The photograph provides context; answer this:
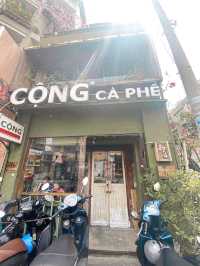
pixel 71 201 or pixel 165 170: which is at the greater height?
pixel 165 170

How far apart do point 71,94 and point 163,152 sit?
2706 millimetres

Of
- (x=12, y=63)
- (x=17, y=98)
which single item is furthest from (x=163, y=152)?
(x=12, y=63)

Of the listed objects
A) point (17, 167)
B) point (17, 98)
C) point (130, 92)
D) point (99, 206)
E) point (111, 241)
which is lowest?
point (111, 241)

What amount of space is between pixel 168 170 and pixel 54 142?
312 cm

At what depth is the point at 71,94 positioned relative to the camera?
3.95 m

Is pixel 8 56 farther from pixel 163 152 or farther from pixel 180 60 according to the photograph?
pixel 163 152

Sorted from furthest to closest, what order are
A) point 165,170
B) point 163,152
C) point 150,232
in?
point 163,152 < point 165,170 < point 150,232

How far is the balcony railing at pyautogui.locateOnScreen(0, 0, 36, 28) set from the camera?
508 cm

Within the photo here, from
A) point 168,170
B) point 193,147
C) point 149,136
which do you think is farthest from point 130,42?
point 168,170

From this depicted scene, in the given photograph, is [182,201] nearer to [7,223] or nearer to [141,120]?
[141,120]

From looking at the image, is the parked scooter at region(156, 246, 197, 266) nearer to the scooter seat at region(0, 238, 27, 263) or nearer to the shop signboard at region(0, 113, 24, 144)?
the scooter seat at region(0, 238, 27, 263)

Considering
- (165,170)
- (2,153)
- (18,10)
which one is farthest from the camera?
(18,10)

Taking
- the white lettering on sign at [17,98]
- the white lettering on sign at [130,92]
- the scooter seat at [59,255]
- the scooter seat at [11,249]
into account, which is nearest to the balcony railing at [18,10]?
the white lettering on sign at [17,98]

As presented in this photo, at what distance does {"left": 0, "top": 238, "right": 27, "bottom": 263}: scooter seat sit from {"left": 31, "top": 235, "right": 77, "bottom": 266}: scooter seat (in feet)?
1.26
